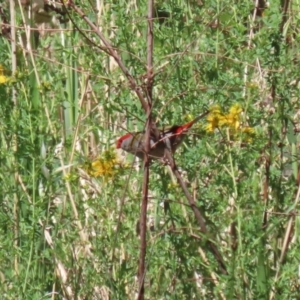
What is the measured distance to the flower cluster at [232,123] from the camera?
2238 mm

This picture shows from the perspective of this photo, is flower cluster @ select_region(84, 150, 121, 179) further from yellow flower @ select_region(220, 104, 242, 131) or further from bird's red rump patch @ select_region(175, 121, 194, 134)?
yellow flower @ select_region(220, 104, 242, 131)

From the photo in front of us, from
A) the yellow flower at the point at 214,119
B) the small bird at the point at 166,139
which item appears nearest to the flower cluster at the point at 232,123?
the yellow flower at the point at 214,119

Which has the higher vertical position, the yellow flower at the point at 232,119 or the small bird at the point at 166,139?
the yellow flower at the point at 232,119

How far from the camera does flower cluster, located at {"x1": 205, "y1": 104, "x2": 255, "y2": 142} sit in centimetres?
224

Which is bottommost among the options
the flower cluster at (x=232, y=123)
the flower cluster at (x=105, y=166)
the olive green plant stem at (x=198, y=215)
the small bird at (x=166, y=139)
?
the olive green plant stem at (x=198, y=215)

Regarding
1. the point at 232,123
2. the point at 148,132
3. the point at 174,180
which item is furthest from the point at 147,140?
the point at 174,180

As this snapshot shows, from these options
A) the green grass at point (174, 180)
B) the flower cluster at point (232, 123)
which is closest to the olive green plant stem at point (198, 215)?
the green grass at point (174, 180)

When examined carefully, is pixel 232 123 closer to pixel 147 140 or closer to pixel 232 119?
pixel 232 119

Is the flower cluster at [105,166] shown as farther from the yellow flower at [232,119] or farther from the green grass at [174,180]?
the yellow flower at [232,119]

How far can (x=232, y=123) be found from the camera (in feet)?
7.34

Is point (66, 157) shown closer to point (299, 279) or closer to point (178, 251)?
point (178, 251)

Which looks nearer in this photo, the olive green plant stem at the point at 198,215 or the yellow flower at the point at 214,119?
the yellow flower at the point at 214,119

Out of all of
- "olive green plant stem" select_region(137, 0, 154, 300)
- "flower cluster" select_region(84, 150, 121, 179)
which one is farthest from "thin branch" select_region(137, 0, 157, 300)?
"flower cluster" select_region(84, 150, 121, 179)

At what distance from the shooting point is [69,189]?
282cm
